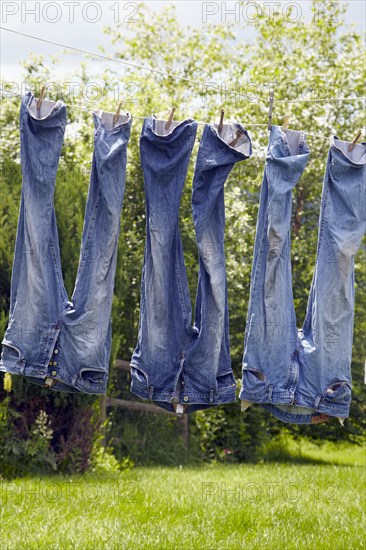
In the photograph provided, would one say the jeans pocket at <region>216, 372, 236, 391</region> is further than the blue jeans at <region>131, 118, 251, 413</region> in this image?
Yes

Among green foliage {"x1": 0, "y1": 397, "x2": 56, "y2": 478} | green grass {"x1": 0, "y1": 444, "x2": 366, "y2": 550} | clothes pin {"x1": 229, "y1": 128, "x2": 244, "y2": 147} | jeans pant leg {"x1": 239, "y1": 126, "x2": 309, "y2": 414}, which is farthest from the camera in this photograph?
green foliage {"x1": 0, "y1": 397, "x2": 56, "y2": 478}

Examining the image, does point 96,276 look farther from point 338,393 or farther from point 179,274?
point 338,393

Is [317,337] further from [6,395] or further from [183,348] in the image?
[6,395]

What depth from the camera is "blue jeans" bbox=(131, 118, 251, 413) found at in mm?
3867

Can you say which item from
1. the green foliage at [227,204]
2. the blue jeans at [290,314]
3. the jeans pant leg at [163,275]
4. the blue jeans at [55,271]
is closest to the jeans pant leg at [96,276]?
the blue jeans at [55,271]

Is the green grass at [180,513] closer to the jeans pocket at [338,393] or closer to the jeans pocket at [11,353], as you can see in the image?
the jeans pocket at [11,353]

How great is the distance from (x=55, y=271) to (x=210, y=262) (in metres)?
0.69

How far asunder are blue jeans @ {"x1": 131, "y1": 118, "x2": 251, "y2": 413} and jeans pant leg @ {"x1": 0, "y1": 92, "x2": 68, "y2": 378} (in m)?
0.40

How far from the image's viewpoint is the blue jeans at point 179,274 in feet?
12.7

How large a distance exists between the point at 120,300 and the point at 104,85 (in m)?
5.32

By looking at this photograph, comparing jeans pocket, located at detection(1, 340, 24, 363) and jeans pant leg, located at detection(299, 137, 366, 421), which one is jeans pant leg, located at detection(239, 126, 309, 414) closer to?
jeans pant leg, located at detection(299, 137, 366, 421)

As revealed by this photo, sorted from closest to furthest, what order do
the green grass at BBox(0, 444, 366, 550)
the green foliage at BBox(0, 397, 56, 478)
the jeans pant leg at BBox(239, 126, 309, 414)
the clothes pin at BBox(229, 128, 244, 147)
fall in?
the jeans pant leg at BBox(239, 126, 309, 414), the clothes pin at BBox(229, 128, 244, 147), the green grass at BBox(0, 444, 366, 550), the green foliage at BBox(0, 397, 56, 478)

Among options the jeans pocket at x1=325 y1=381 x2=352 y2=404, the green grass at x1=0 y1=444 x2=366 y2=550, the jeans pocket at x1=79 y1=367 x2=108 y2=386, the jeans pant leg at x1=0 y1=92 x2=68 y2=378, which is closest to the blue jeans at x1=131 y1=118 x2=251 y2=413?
the jeans pocket at x1=79 y1=367 x2=108 y2=386

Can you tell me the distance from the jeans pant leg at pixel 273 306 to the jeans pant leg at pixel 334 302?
10 centimetres
